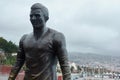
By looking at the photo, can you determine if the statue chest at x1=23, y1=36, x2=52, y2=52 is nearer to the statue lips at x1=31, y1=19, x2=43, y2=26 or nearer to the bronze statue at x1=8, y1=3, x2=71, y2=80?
the bronze statue at x1=8, y1=3, x2=71, y2=80

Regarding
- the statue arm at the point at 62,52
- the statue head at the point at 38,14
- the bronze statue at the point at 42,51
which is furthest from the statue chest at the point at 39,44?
the statue head at the point at 38,14

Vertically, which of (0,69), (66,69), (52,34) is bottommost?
(0,69)

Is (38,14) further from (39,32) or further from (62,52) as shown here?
(62,52)

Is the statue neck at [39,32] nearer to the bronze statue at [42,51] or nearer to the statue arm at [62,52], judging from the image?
the bronze statue at [42,51]

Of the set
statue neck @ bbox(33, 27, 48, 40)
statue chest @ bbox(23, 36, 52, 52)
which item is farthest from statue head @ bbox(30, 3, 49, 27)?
statue chest @ bbox(23, 36, 52, 52)

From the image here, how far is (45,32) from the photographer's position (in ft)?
22.5

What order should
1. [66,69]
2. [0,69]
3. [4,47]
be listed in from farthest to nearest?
[4,47]
[0,69]
[66,69]

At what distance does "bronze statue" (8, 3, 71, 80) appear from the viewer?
670 cm

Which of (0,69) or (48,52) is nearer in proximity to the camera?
(48,52)

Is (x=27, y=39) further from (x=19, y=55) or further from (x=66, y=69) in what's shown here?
(x=66, y=69)

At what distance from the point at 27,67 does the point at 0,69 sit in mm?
18362

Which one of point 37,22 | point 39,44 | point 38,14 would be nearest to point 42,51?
point 39,44

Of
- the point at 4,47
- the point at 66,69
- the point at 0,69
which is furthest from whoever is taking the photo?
the point at 4,47

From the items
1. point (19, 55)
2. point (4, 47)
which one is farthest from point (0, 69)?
point (4, 47)
